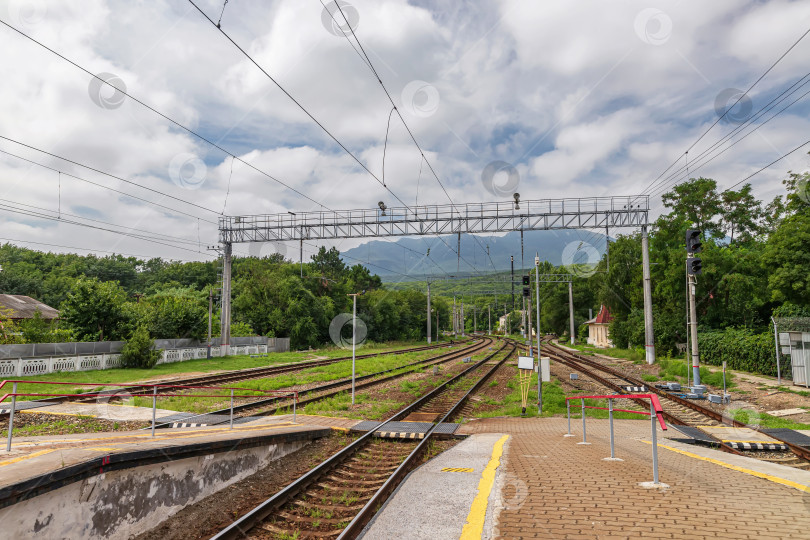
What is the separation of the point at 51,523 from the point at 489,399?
16.3m

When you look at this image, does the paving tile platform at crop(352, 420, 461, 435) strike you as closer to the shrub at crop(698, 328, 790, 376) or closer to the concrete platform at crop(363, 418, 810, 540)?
the concrete platform at crop(363, 418, 810, 540)

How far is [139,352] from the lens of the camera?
29.9 metres

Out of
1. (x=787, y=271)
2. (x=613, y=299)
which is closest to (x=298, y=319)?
(x=613, y=299)

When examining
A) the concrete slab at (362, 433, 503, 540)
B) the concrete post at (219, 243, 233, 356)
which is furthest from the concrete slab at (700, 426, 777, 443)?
the concrete post at (219, 243, 233, 356)

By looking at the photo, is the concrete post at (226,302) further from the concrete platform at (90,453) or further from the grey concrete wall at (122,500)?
the grey concrete wall at (122,500)

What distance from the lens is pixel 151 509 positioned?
717cm

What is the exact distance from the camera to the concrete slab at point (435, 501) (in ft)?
19.5

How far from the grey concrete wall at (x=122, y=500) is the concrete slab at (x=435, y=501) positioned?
3.38m

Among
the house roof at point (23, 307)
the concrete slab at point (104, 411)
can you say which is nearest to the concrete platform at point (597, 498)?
the concrete slab at point (104, 411)

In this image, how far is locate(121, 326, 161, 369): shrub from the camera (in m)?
29.6

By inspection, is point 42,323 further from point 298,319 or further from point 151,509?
point 151,509

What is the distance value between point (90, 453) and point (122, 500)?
789 millimetres

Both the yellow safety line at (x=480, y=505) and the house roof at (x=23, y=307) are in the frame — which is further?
the house roof at (x=23, y=307)

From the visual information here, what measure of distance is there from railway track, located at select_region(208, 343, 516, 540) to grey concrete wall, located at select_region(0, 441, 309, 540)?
150 centimetres
